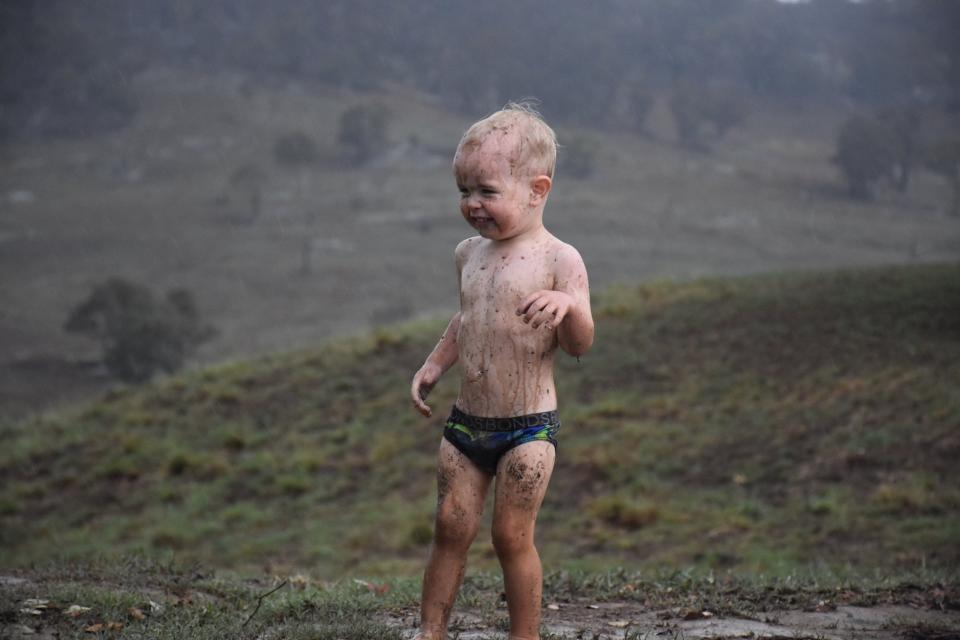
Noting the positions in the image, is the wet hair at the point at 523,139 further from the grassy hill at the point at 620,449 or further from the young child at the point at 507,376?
the grassy hill at the point at 620,449

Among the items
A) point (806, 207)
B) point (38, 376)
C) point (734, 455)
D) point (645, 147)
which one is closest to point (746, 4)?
point (645, 147)

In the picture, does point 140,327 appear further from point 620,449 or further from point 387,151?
point 387,151

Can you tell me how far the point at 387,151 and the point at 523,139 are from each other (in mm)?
71820

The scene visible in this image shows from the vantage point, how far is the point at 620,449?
11188 millimetres

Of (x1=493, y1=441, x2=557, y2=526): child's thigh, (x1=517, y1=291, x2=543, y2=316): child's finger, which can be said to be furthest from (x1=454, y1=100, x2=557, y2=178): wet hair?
(x1=493, y1=441, x2=557, y2=526): child's thigh

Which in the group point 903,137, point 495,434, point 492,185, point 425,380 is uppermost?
point 903,137

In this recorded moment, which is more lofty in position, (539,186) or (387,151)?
(387,151)

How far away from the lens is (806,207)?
64.4m

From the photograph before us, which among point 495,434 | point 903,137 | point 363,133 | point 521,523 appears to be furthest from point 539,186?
point 903,137

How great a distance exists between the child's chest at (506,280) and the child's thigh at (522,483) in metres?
0.54

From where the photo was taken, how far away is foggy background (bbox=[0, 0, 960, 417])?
4781 cm

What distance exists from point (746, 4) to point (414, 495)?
113889 millimetres

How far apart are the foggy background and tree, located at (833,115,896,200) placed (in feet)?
0.61

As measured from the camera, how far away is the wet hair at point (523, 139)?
372 cm
